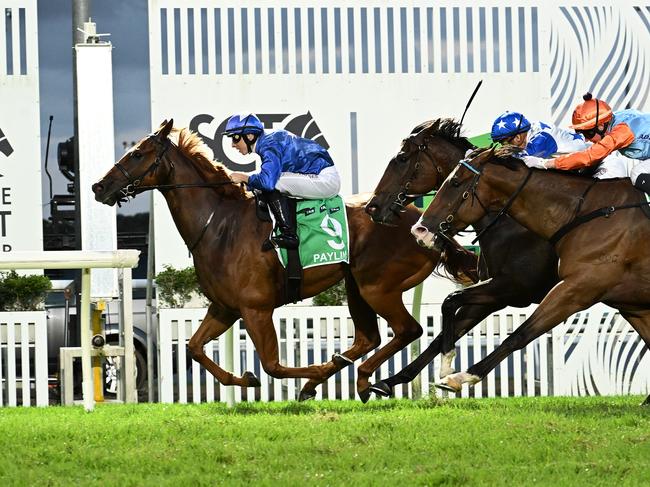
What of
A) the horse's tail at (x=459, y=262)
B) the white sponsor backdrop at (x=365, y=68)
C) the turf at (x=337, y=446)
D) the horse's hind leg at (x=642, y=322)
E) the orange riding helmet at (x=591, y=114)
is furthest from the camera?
the white sponsor backdrop at (x=365, y=68)

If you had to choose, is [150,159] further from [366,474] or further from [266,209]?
[366,474]

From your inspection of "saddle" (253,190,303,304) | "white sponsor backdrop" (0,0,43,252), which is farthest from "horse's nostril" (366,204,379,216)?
"white sponsor backdrop" (0,0,43,252)

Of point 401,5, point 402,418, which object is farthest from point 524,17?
point 402,418

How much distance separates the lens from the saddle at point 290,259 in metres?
8.05

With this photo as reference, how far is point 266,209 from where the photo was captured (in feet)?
26.7

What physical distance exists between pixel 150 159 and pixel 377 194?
57.2 inches

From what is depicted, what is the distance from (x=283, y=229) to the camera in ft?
26.2

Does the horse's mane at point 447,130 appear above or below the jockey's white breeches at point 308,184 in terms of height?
above

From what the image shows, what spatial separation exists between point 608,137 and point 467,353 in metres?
2.93

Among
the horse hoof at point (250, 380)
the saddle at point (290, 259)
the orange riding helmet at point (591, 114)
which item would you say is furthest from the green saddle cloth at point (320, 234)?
the orange riding helmet at point (591, 114)

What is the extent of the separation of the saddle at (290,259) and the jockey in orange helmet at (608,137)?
5.23 ft

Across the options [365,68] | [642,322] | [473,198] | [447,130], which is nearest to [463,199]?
[473,198]

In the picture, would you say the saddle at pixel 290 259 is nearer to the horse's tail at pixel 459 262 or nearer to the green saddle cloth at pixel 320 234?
the green saddle cloth at pixel 320 234

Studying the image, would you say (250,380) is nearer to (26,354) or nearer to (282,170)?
(282,170)
